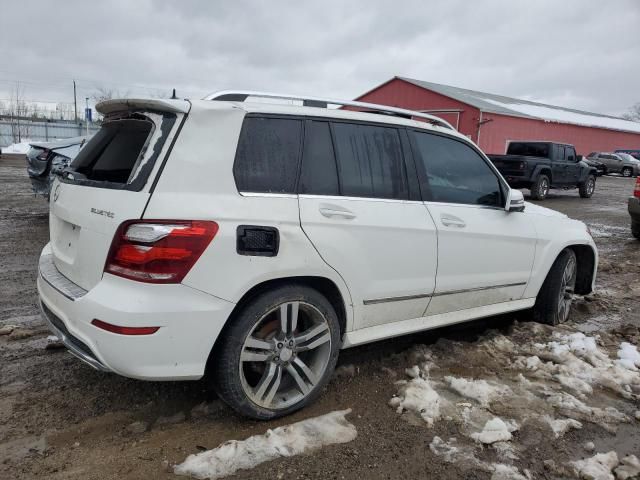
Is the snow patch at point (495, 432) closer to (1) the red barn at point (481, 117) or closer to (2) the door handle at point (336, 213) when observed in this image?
(2) the door handle at point (336, 213)

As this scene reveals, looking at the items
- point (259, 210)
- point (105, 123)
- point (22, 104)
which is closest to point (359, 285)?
point (259, 210)

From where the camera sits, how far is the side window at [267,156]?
283 centimetres

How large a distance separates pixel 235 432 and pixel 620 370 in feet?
9.17

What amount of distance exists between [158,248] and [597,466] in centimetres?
249

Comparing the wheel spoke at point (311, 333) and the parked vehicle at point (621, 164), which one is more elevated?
the parked vehicle at point (621, 164)

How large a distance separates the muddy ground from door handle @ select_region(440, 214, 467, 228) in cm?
102

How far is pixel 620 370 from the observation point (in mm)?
3756

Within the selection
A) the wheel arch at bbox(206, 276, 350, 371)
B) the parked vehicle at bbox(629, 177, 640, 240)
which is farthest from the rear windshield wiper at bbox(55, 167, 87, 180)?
the parked vehicle at bbox(629, 177, 640, 240)

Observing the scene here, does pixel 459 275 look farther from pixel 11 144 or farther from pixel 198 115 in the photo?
pixel 11 144

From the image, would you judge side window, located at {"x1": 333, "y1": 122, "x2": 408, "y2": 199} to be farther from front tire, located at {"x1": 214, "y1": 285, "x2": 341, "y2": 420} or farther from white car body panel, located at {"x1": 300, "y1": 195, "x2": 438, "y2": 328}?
front tire, located at {"x1": 214, "y1": 285, "x2": 341, "y2": 420}

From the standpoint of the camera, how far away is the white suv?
255 cm

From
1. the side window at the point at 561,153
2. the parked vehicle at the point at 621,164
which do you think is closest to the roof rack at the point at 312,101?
the side window at the point at 561,153

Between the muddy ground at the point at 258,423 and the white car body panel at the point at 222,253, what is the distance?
41 cm

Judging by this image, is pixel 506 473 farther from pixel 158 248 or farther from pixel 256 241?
pixel 158 248
